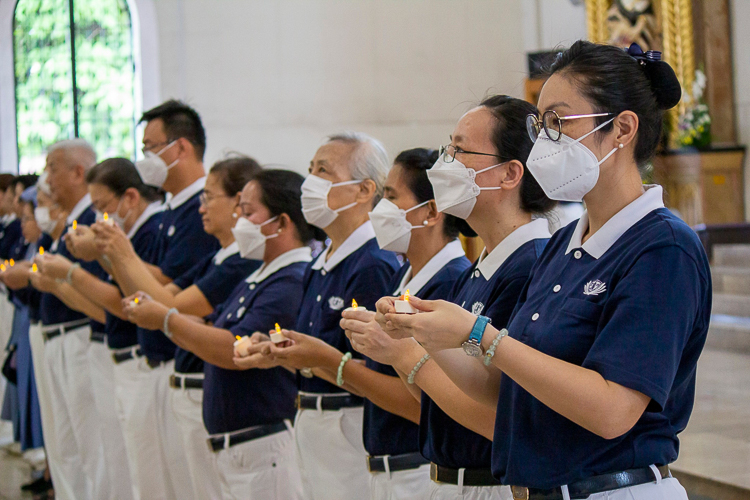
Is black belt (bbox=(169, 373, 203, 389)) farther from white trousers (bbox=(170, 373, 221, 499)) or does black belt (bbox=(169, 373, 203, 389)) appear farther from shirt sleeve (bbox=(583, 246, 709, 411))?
shirt sleeve (bbox=(583, 246, 709, 411))

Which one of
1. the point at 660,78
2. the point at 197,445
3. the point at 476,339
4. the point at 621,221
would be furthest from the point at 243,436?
the point at 660,78

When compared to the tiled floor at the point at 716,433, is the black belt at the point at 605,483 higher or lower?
higher

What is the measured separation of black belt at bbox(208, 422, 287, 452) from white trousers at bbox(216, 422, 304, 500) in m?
0.01

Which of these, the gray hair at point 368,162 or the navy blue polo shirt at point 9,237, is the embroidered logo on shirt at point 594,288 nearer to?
the gray hair at point 368,162

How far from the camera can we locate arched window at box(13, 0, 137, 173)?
35.5 ft

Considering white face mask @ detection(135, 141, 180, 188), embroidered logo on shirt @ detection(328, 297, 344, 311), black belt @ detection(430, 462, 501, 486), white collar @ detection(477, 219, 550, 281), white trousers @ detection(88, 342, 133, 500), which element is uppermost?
white face mask @ detection(135, 141, 180, 188)

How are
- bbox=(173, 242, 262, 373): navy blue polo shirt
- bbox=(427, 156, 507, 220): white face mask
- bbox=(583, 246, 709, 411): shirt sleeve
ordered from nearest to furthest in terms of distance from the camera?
bbox=(583, 246, 709, 411): shirt sleeve < bbox=(427, 156, 507, 220): white face mask < bbox=(173, 242, 262, 373): navy blue polo shirt

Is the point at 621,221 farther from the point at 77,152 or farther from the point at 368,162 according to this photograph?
the point at 77,152

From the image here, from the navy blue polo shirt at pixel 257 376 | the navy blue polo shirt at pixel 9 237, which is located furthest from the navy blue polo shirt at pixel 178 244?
the navy blue polo shirt at pixel 9 237

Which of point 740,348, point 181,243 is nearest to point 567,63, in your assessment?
point 181,243

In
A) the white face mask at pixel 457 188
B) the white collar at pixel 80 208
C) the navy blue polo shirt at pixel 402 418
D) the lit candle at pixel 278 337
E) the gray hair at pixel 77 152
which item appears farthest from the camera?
the gray hair at pixel 77 152

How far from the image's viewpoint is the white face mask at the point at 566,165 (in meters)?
1.62

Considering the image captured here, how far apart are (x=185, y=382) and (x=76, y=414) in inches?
55.9

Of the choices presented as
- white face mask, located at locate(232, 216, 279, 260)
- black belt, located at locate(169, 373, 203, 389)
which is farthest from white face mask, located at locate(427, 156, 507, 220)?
black belt, located at locate(169, 373, 203, 389)
